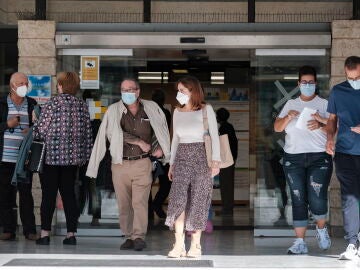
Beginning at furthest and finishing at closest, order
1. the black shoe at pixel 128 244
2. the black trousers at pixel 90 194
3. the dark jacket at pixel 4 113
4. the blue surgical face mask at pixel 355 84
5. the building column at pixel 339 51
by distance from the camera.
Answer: the black trousers at pixel 90 194
the building column at pixel 339 51
the dark jacket at pixel 4 113
the black shoe at pixel 128 244
the blue surgical face mask at pixel 355 84

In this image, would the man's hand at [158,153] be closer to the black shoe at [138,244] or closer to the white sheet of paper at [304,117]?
the black shoe at [138,244]

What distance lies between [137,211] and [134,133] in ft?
2.65

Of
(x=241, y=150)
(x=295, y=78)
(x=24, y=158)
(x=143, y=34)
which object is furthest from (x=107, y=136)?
(x=241, y=150)

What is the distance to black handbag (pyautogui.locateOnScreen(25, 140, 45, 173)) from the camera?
9.48 m

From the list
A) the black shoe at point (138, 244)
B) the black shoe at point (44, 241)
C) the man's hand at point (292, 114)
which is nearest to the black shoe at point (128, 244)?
the black shoe at point (138, 244)

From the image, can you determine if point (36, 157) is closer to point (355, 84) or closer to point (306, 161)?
point (306, 161)

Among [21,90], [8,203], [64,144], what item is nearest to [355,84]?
[64,144]

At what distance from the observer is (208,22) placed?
427 inches

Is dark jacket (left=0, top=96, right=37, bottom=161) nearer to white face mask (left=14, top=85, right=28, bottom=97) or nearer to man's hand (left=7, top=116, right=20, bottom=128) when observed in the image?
man's hand (left=7, top=116, right=20, bottom=128)

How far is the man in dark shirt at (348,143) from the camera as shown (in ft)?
27.3

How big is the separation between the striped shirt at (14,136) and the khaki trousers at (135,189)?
131 centimetres

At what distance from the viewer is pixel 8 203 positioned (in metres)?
10.2

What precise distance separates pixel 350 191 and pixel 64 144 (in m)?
3.04

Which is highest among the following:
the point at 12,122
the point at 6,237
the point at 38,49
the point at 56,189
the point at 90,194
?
the point at 38,49
